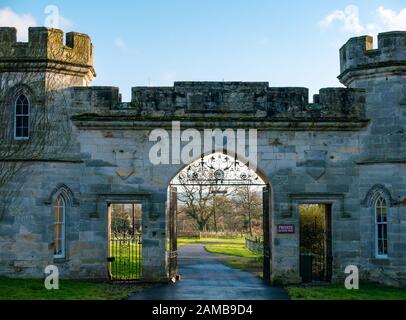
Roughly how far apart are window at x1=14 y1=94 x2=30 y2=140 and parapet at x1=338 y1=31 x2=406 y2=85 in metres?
9.72

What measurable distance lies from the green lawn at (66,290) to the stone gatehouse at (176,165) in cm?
81

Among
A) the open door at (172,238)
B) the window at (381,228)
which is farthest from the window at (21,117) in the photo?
the window at (381,228)

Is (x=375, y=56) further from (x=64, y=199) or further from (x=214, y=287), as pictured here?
(x=64, y=199)

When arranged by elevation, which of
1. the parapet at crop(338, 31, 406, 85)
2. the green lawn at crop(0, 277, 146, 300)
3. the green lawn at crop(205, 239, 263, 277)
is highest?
the parapet at crop(338, 31, 406, 85)

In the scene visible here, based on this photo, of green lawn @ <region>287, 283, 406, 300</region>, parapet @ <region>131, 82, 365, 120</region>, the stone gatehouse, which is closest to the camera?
green lawn @ <region>287, 283, 406, 300</region>

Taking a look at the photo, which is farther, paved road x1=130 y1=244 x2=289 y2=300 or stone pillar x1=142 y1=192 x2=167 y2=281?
stone pillar x1=142 y1=192 x2=167 y2=281

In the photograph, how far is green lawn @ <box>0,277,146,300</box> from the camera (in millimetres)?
12617

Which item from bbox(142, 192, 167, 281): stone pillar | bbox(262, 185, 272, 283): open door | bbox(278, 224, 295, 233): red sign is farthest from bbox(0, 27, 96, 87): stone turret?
bbox(278, 224, 295, 233): red sign

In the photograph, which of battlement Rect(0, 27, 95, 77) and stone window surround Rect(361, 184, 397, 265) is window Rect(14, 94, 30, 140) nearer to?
battlement Rect(0, 27, 95, 77)

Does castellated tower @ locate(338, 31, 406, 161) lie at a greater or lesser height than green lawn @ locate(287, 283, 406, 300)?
greater

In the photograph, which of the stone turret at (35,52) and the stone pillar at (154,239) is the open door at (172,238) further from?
the stone turret at (35,52)

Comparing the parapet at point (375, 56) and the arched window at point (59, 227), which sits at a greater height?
the parapet at point (375, 56)

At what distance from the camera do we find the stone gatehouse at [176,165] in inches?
610
